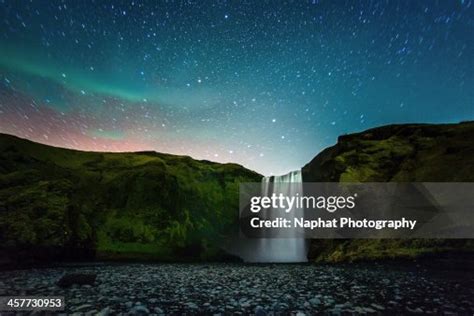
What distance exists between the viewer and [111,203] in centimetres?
1380

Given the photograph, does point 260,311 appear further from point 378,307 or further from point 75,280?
point 75,280

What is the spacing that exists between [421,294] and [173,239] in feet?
36.6

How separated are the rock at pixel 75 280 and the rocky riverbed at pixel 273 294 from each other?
11cm

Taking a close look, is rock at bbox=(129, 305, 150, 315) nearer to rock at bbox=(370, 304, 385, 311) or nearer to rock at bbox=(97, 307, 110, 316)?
rock at bbox=(97, 307, 110, 316)

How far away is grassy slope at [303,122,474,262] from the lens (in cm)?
727

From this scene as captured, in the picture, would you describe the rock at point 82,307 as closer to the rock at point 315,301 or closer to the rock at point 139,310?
the rock at point 139,310

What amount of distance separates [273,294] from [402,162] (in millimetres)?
7562

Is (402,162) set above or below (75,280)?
above

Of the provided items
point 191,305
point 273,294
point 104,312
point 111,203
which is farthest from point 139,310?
point 111,203

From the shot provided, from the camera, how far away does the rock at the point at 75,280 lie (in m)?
4.88

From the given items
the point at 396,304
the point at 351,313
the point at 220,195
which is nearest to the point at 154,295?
the point at 351,313

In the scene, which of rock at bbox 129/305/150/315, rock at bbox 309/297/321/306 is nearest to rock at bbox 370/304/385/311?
rock at bbox 309/297/321/306

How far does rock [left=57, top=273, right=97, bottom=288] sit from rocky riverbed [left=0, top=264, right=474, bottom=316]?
11 centimetres

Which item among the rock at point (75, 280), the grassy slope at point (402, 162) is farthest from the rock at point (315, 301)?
the grassy slope at point (402, 162)
